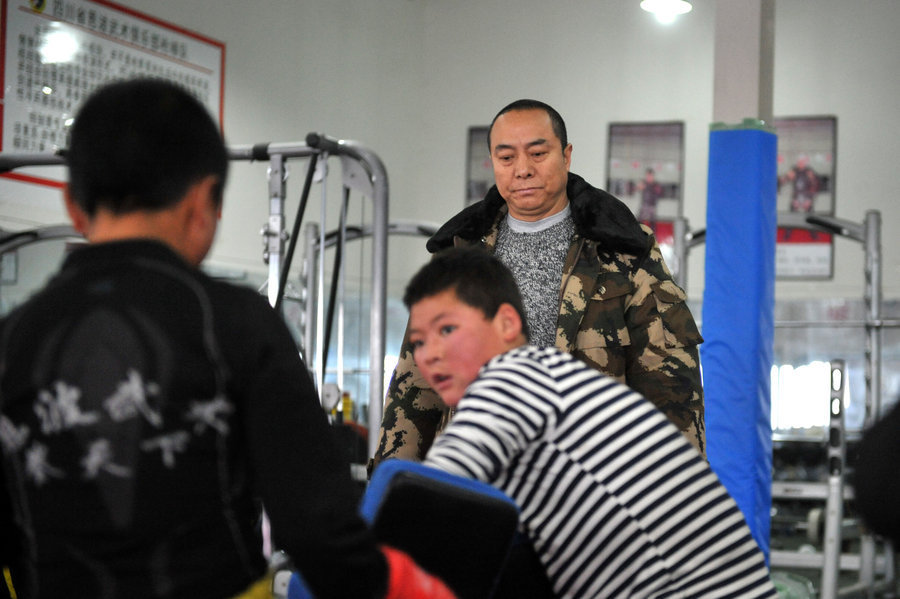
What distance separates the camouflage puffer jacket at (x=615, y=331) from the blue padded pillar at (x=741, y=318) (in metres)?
1.90

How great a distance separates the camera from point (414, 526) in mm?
1246

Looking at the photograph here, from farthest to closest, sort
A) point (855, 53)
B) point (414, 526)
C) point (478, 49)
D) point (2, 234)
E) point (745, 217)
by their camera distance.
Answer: point (478, 49) < point (855, 53) < point (2, 234) < point (745, 217) < point (414, 526)

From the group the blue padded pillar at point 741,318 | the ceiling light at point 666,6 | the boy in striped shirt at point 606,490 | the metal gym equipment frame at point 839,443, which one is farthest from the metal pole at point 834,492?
the boy in striped shirt at point 606,490

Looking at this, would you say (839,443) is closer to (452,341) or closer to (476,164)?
(452,341)

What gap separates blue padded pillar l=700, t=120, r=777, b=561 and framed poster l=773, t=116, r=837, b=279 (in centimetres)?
436

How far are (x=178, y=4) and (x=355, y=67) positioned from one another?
2066 mm

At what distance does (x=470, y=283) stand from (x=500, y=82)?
26.9ft

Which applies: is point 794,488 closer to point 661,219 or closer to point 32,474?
point 661,219

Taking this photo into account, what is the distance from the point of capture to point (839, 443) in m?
5.50

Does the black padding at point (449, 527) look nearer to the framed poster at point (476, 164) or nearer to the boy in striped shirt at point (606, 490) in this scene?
the boy in striped shirt at point (606, 490)

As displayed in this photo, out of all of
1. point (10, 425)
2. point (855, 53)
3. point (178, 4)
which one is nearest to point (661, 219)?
point (855, 53)

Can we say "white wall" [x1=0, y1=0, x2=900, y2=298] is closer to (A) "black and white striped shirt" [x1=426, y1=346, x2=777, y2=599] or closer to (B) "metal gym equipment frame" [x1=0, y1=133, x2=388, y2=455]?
(B) "metal gym equipment frame" [x1=0, y1=133, x2=388, y2=455]

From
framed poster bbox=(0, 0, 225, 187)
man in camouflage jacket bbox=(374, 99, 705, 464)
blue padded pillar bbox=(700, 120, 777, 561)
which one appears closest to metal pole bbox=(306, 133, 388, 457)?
blue padded pillar bbox=(700, 120, 777, 561)

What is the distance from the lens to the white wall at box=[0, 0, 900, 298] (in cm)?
Answer: 786
